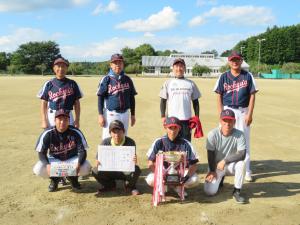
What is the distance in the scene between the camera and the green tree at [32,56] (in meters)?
90.5

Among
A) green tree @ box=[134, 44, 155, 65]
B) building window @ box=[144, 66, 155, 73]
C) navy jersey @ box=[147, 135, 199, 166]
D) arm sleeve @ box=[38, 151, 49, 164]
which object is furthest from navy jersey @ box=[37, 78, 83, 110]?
green tree @ box=[134, 44, 155, 65]

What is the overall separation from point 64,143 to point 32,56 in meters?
93.9

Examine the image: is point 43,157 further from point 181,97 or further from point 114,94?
point 181,97

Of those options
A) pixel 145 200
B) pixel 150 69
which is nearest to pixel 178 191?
pixel 145 200

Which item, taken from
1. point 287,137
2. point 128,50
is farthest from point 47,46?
point 287,137

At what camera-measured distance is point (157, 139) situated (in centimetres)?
517

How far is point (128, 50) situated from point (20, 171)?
3883 inches

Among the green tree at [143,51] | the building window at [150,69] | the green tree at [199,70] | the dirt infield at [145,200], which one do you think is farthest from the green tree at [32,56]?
the dirt infield at [145,200]

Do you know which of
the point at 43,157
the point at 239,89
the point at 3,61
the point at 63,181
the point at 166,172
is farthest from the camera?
the point at 3,61

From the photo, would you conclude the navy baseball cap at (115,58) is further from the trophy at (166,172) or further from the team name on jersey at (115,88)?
the trophy at (166,172)

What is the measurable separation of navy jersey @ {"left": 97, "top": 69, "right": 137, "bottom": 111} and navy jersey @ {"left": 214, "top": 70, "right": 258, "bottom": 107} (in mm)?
1631

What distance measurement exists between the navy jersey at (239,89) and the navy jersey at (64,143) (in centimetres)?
248

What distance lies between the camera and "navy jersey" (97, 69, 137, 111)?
5758 millimetres

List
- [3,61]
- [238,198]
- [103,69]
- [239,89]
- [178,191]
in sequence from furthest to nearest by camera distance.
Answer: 1. [3,61]
2. [103,69]
3. [239,89]
4. [178,191]
5. [238,198]
